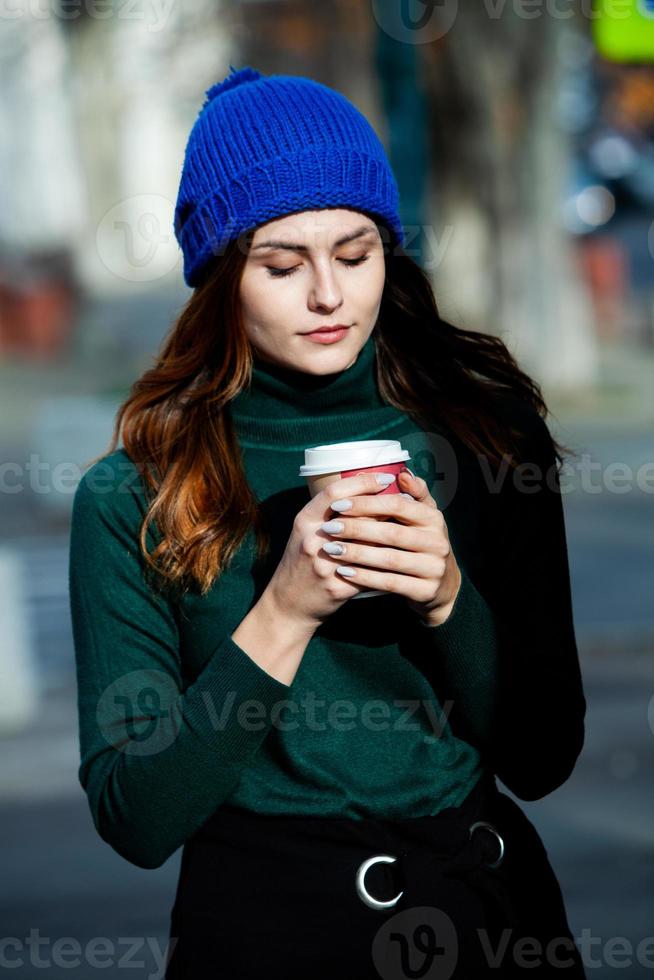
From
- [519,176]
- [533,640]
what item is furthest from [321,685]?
[519,176]

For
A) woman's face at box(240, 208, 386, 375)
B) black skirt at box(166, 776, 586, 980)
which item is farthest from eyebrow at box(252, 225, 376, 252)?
black skirt at box(166, 776, 586, 980)

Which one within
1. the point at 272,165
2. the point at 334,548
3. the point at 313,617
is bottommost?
the point at 313,617

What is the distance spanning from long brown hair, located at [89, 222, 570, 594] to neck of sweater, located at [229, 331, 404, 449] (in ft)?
0.10

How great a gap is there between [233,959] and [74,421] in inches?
455

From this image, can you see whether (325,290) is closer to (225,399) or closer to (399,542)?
(225,399)

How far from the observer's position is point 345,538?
6.08 ft

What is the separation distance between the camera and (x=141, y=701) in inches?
82.7

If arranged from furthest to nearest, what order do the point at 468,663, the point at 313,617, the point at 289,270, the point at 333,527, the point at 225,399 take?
the point at 225,399 < the point at 289,270 < the point at 468,663 < the point at 313,617 < the point at 333,527

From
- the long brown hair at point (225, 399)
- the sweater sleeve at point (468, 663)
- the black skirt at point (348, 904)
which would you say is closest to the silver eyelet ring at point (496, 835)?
the black skirt at point (348, 904)

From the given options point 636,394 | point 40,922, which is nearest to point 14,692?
point 40,922

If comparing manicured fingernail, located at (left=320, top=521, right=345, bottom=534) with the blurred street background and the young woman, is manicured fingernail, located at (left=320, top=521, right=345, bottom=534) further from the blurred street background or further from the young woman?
the blurred street background

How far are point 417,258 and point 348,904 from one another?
140 inches

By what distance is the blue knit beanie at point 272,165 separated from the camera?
222cm

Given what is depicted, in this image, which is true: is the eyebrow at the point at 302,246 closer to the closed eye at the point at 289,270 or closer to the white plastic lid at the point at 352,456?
the closed eye at the point at 289,270
